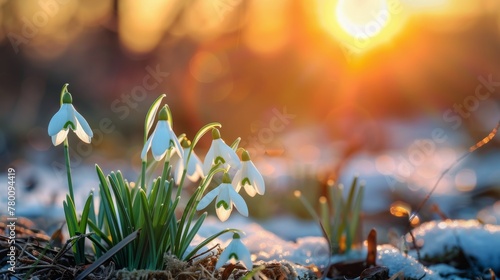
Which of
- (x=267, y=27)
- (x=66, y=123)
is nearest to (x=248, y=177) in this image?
(x=66, y=123)

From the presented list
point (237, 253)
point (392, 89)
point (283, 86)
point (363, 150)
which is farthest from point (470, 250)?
point (392, 89)

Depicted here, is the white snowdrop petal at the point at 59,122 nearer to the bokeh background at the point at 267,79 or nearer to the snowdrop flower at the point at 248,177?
the snowdrop flower at the point at 248,177

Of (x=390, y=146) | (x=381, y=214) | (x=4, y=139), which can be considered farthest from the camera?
(x=390, y=146)

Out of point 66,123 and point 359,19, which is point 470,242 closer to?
Answer: point 66,123

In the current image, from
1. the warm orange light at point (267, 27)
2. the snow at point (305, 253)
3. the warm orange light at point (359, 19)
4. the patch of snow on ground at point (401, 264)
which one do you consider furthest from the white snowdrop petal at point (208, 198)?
the warm orange light at point (267, 27)

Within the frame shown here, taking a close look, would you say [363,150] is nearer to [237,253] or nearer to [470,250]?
[470,250]

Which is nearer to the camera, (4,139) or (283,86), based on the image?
(4,139)

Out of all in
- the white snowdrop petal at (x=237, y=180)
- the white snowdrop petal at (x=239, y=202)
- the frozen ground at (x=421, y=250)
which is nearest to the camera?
the white snowdrop petal at (x=239, y=202)

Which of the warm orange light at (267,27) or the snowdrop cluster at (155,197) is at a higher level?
the warm orange light at (267,27)
